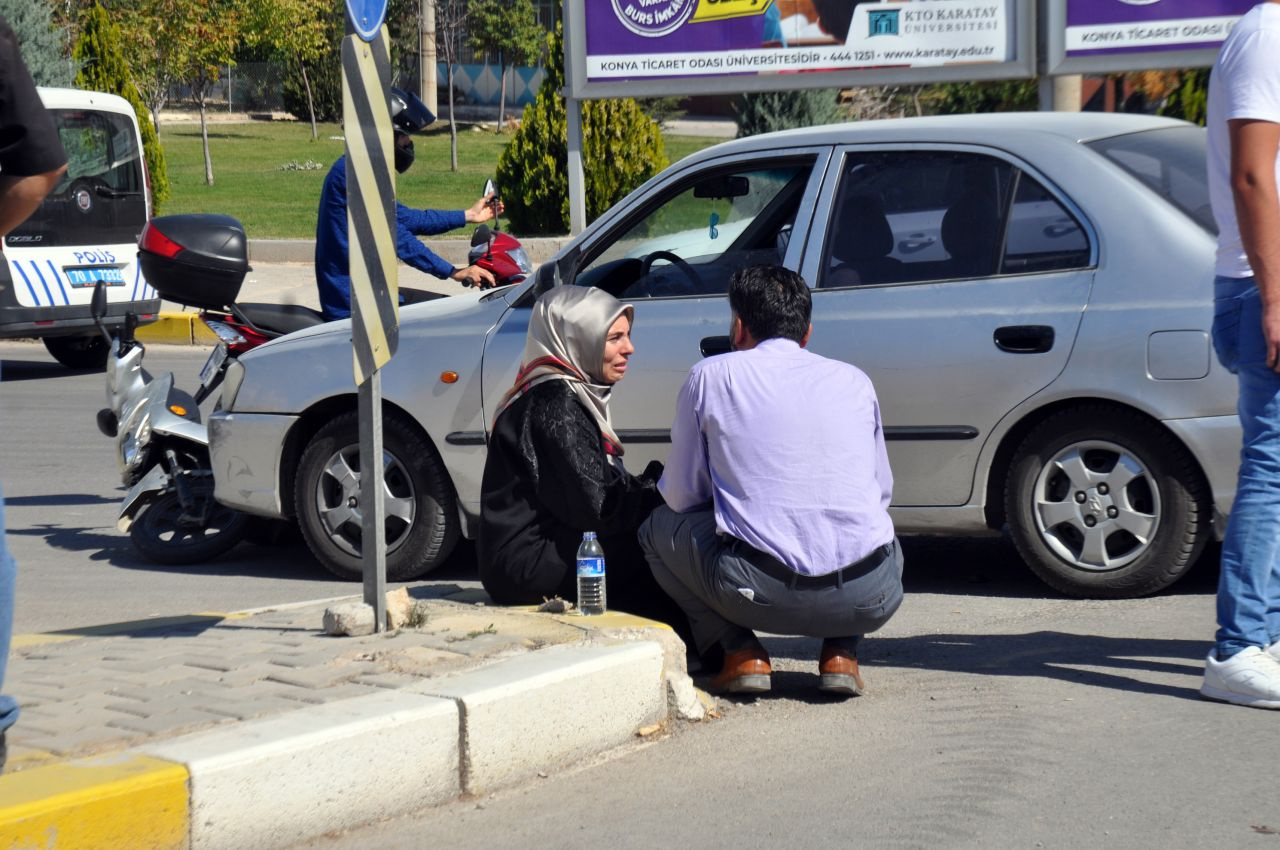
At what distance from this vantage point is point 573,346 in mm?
4992

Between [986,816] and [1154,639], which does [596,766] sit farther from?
[1154,639]

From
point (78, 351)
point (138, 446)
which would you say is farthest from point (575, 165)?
point (138, 446)

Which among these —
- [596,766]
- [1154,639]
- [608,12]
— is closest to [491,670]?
[596,766]

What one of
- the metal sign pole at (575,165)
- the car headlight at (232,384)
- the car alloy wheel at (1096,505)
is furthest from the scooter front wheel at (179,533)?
the metal sign pole at (575,165)

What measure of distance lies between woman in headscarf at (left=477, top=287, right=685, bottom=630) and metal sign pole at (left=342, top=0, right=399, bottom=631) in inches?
17.8

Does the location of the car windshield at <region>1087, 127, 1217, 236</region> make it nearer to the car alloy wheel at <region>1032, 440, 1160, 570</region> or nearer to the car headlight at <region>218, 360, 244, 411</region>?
the car alloy wheel at <region>1032, 440, 1160, 570</region>

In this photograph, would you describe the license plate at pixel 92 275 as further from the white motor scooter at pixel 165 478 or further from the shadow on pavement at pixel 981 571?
the shadow on pavement at pixel 981 571

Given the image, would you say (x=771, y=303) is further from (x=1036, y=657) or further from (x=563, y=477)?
(x=1036, y=657)

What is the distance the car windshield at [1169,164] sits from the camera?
5.65m

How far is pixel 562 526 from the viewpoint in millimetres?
4973

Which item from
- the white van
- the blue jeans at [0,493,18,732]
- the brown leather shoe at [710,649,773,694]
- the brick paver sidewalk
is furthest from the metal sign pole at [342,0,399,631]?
the white van

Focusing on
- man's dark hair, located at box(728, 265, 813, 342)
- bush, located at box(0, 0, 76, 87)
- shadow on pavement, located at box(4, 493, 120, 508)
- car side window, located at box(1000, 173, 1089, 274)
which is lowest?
shadow on pavement, located at box(4, 493, 120, 508)

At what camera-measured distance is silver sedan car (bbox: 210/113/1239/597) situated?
550 cm

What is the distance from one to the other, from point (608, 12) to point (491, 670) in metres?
10.2
